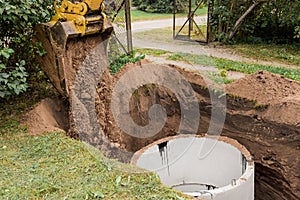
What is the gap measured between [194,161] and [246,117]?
3.46ft

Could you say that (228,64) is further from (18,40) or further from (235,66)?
(18,40)

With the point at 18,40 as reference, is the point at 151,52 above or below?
below

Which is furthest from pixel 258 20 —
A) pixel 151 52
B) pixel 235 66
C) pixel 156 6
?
pixel 156 6

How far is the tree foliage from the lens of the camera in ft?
38.5

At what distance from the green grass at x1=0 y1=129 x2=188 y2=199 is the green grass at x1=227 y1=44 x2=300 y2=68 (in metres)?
7.38

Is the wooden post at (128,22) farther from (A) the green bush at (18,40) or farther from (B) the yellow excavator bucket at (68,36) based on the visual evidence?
(B) the yellow excavator bucket at (68,36)

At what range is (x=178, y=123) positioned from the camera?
21.2ft

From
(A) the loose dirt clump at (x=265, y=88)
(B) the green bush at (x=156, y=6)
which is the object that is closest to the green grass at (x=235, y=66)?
(A) the loose dirt clump at (x=265, y=88)

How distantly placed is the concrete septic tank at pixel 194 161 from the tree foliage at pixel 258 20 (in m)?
7.51

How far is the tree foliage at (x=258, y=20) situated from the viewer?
11.7 meters

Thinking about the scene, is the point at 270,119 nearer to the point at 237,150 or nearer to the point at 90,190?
the point at 237,150

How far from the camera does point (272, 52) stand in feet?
35.1

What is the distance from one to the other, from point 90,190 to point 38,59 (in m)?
2.25

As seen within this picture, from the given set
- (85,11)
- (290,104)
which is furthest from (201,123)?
(85,11)
